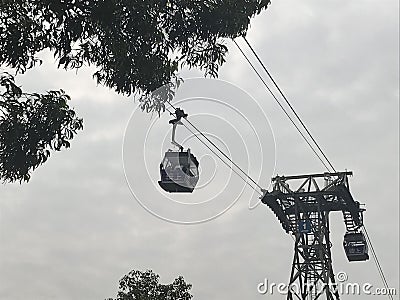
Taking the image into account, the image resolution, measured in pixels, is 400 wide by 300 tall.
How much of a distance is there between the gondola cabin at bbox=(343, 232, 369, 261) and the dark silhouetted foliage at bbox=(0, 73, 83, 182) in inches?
1011

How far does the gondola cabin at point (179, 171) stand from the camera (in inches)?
615

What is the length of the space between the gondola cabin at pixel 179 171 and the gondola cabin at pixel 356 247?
20.9 meters

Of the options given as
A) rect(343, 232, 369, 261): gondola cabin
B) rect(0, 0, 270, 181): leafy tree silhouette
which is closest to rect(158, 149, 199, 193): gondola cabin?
rect(0, 0, 270, 181): leafy tree silhouette

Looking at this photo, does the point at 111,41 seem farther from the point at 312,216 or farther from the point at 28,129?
the point at 312,216

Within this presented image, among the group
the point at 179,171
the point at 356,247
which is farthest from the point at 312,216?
the point at 179,171

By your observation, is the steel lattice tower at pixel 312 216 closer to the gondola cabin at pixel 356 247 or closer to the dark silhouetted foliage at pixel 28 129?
the gondola cabin at pixel 356 247

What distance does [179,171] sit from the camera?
15.6m

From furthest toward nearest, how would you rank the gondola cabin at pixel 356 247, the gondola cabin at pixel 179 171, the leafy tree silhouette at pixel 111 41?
1. the gondola cabin at pixel 356 247
2. the gondola cabin at pixel 179 171
3. the leafy tree silhouette at pixel 111 41

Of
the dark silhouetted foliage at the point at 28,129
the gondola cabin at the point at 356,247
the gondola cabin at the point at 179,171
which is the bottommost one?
the dark silhouetted foliage at the point at 28,129

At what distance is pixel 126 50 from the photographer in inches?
449

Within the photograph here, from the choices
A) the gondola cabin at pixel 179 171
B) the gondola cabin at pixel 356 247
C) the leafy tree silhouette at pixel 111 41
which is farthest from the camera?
the gondola cabin at pixel 356 247

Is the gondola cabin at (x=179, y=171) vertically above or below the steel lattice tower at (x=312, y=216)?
below

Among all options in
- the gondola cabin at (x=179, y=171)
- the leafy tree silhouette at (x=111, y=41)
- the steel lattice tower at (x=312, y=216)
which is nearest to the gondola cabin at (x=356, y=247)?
the steel lattice tower at (x=312, y=216)

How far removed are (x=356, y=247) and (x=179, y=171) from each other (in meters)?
21.6
